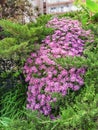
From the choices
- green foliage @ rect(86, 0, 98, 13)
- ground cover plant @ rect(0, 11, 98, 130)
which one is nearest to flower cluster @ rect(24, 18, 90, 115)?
ground cover plant @ rect(0, 11, 98, 130)

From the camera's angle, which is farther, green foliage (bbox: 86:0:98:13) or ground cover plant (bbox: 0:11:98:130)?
green foliage (bbox: 86:0:98:13)

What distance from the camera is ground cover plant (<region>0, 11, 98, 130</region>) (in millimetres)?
2295

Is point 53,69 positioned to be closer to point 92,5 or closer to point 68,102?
point 68,102

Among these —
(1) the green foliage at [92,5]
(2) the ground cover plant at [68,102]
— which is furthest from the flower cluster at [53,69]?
(1) the green foliage at [92,5]

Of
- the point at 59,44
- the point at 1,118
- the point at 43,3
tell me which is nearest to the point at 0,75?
the point at 1,118

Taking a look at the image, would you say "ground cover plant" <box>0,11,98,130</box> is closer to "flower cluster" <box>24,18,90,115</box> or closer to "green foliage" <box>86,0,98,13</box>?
"flower cluster" <box>24,18,90,115</box>

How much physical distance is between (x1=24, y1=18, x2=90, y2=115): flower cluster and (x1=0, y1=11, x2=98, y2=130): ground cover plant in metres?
0.01

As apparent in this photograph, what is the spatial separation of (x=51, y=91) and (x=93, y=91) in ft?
1.56

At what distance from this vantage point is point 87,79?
8.96 ft

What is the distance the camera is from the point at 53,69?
116 inches

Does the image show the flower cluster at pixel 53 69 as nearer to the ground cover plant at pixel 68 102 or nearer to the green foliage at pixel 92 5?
the ground cover plant at pixel 68 102

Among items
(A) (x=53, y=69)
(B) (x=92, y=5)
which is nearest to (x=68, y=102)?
(A) (x=53, y=69)

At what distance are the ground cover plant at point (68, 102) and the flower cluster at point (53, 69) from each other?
1 cm

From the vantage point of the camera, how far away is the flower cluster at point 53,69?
9.27 ft
